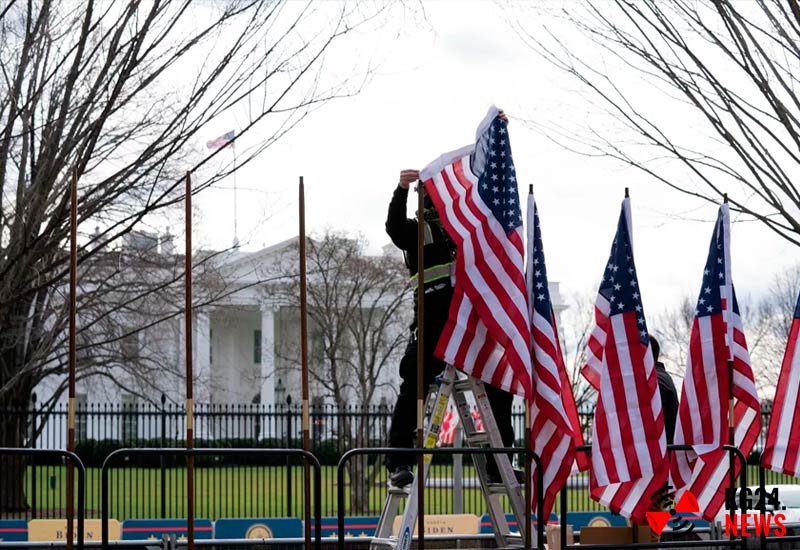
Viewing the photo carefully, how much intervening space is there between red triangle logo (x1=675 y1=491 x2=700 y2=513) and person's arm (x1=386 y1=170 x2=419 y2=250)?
8.66ft

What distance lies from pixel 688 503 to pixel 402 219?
2.88m

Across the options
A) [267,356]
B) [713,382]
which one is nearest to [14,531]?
[713,382]

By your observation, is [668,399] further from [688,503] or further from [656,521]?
[656,521]

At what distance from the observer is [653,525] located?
7527 mm

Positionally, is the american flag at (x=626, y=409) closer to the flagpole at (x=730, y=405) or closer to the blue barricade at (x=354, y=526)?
the flagpole at (x=730, y=405)

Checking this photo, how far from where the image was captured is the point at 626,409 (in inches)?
281

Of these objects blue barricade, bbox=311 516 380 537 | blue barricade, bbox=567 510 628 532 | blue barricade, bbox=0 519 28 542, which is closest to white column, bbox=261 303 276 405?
blue barricade, bbox=311 516 380 537

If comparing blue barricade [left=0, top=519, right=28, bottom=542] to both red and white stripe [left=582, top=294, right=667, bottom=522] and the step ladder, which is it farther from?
red and white stripe [left=582, top=294, right=667, bottom=522]

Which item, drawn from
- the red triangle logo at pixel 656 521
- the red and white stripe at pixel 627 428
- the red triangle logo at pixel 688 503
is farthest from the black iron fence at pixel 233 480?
the red and white stripe at pixel 627 428

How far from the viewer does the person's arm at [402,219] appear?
6609 mm

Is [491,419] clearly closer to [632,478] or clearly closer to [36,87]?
[632,478]

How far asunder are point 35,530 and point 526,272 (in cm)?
772

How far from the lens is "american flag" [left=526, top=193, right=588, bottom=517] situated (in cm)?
659

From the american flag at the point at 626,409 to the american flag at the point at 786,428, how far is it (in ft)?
3.43
